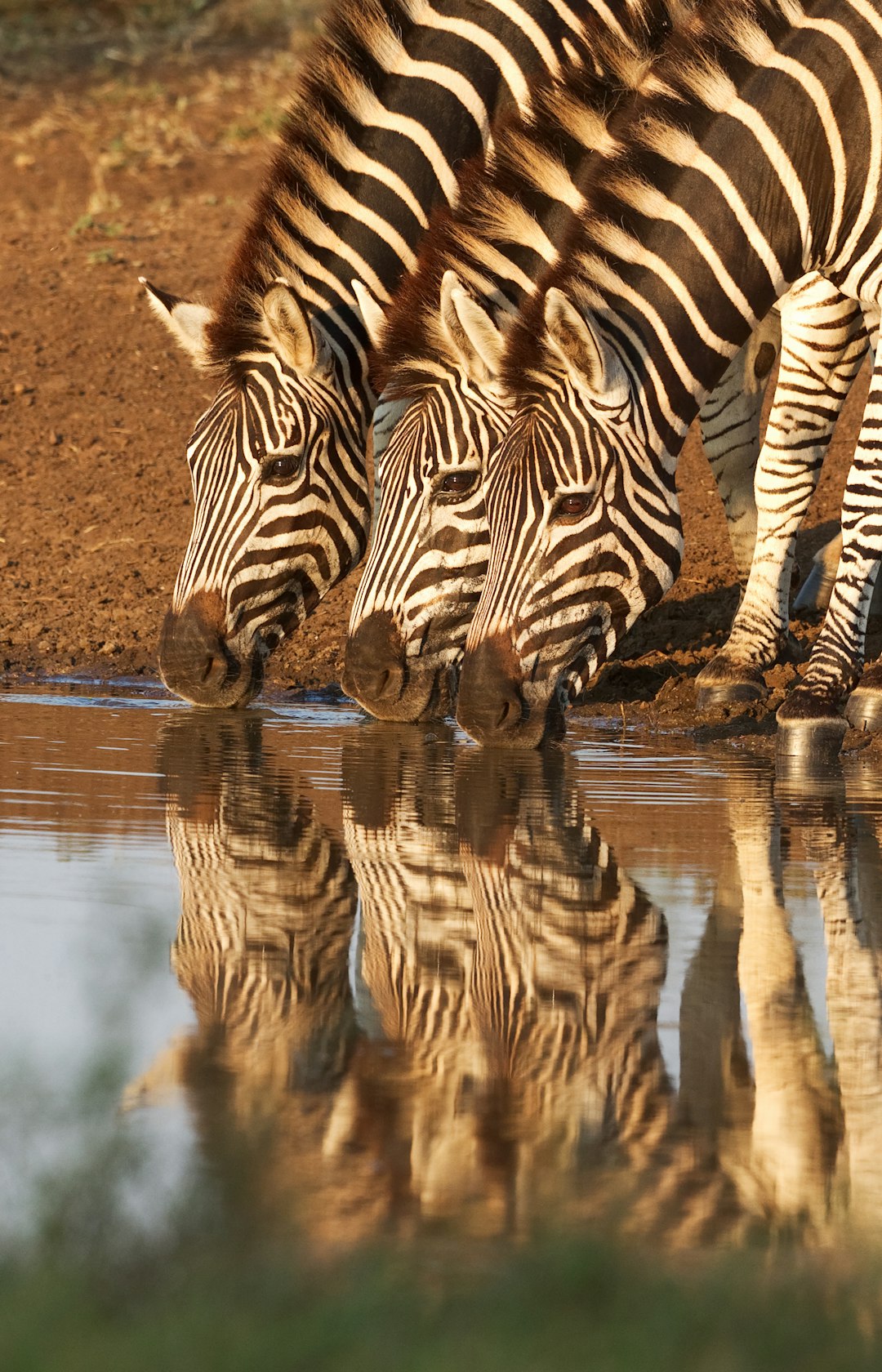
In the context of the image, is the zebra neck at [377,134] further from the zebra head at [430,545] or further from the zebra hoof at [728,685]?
the zebra hoof at [728,685]

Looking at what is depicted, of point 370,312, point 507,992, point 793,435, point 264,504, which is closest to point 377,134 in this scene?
point 370,312

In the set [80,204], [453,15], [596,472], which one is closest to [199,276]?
[80,204]

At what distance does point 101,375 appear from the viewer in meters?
11.5

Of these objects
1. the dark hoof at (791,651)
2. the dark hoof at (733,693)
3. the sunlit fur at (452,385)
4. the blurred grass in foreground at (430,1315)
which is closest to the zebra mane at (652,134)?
the sunlit fur at (452,385)

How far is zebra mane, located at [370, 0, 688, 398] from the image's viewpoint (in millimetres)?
6840

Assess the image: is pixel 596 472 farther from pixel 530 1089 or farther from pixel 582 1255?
pixel 582 1255

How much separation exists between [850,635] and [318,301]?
2483 millimetres

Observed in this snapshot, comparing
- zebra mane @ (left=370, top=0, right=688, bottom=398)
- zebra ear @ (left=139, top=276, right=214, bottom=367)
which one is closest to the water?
zebra mane @ (left=370, top=0, right=688, bottom=398)

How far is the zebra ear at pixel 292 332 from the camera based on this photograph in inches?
274

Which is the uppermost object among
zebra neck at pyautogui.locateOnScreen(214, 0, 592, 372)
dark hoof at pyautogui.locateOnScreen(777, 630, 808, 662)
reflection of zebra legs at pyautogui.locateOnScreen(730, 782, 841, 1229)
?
zebra neck at pyautogui.locateOnScreen(214, 0, 592, 372)

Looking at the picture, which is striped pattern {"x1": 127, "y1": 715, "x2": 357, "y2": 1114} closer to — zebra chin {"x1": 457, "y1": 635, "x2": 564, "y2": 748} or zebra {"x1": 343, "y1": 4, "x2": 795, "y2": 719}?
zebra chin {"x1": 457, "y1": 635, "x2": 564, "y2": 748}

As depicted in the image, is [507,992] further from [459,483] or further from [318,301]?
[318,301]

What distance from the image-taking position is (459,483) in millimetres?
6777

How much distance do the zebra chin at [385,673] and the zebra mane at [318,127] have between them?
4.45 ft
